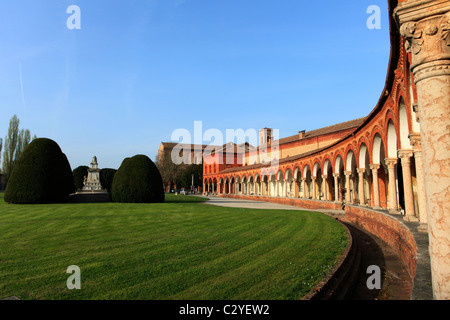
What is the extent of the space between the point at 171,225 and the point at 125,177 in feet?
39.7

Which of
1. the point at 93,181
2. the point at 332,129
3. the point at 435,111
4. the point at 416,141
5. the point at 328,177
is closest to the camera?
the point at 435,111

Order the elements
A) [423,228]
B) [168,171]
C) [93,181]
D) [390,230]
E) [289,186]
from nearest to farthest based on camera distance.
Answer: [423,228]
[390,230]
[289,186]
[93,181]
[168,171]

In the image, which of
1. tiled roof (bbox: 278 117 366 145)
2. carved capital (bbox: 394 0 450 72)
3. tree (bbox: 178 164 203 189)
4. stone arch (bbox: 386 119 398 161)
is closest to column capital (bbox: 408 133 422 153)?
stone arch (bbox: 386 119 398 161)

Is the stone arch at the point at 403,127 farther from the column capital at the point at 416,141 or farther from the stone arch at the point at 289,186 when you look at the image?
the stone arch at the point at 289,186

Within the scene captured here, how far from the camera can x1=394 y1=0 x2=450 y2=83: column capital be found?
287 cm

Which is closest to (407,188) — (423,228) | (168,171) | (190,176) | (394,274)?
(423,228)

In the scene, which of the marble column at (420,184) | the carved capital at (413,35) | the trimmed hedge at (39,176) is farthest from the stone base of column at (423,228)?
the trimmed hedge at (39,176)

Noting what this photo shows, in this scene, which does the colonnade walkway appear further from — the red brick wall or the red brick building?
the red brick building

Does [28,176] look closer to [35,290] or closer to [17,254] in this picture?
[17,254]

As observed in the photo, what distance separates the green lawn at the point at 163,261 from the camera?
157 inches

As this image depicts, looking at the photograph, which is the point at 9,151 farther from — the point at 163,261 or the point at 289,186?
the point at 163,261

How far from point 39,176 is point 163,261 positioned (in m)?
18.1

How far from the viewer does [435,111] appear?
9.26ft

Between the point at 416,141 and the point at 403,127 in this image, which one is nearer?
the point at 416,141
